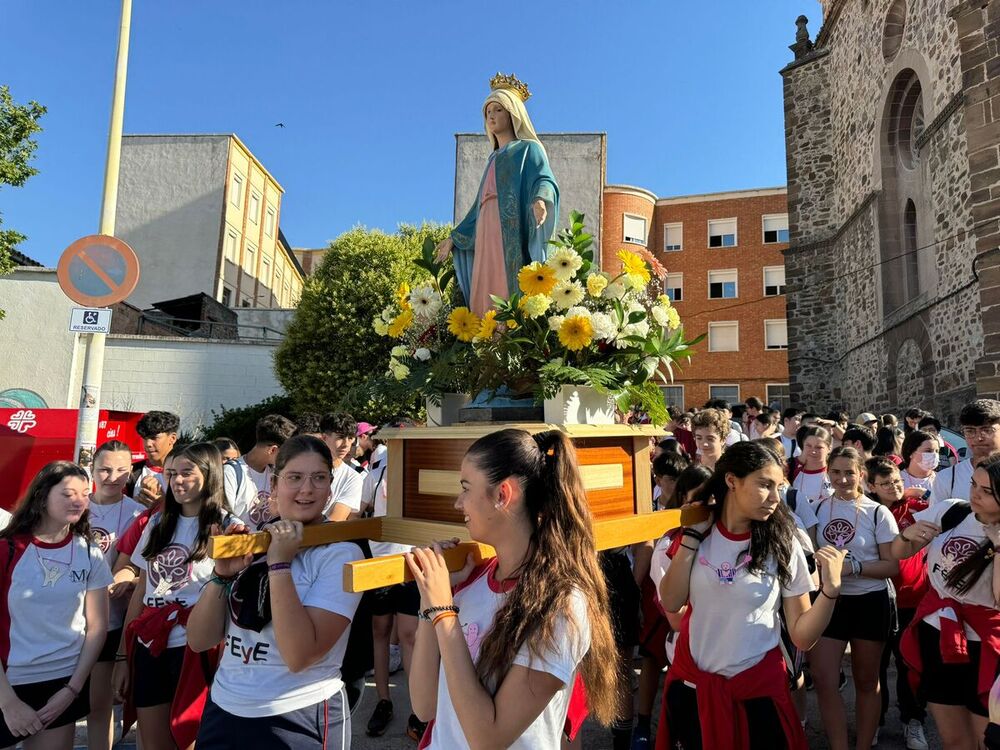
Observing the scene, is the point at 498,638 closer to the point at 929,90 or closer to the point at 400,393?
the point at 400,393

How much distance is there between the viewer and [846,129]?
1673 cm

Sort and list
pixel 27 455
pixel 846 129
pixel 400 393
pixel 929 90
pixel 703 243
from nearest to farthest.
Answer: pixel 400 393 → pixel 27 455 → pixel 929 90 → pixel 846 129 → pixel 703 243

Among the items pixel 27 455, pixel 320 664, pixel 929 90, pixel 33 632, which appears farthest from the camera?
pixel 929 90

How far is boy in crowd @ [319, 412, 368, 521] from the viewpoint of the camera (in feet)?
13.6

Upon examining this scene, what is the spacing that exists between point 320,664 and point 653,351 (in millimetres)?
1605

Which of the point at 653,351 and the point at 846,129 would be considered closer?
the point at 653,351

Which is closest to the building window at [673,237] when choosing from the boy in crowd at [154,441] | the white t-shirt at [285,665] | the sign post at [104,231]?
the sign post at [104,231]

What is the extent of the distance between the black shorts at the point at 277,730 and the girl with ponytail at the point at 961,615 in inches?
102

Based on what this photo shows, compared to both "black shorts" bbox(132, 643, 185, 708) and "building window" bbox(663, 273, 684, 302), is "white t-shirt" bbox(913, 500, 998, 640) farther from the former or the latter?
"building window" bbox(663, 273, 684, 302)

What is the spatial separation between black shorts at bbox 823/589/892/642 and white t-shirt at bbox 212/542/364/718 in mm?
2862

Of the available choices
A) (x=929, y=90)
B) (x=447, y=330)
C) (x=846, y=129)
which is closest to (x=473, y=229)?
(x=447, y=330)

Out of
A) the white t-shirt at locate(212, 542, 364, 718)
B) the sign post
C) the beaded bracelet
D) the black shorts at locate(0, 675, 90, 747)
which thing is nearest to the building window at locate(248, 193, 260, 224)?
the sign post

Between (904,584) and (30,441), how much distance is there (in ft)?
26.4

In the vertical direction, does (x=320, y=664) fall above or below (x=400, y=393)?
below
